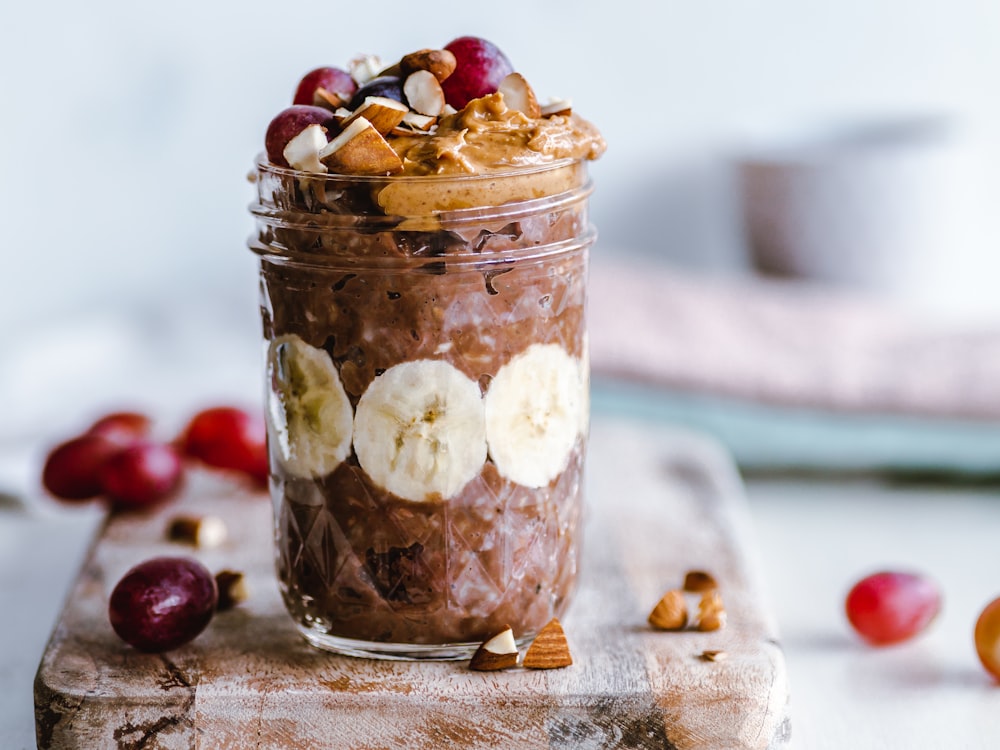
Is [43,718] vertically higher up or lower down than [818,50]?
lower down

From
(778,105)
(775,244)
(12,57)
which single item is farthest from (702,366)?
(12,57)

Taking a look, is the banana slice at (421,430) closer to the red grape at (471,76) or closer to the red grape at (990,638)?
the red grape at (471,76)

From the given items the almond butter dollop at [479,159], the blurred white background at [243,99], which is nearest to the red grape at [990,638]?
the almond butter dollop at [479,159]

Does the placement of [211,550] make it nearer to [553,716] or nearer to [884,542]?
[553,716]

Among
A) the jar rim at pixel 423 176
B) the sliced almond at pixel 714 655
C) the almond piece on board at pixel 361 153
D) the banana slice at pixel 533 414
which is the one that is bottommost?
the sliced almond at pixel 714 655

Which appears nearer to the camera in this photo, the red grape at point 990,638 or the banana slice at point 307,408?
the banana slice at point 307,408

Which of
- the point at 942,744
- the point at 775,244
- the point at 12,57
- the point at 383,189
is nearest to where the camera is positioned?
the point at 383,189

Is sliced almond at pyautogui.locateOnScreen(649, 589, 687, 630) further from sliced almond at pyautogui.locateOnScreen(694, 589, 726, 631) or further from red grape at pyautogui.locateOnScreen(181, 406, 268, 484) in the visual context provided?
red grape at pyautogui.locateOnScreen(181, 406, 268, 484)

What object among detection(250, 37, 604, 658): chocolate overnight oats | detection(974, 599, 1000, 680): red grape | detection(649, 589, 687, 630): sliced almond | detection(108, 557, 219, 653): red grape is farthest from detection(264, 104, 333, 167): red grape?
detection(974, 599, 1000, 680): red grape
